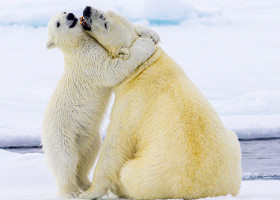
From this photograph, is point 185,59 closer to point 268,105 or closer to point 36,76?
point 36,76

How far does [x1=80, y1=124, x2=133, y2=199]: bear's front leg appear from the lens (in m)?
3.36

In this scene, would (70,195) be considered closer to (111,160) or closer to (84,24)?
(111,160)

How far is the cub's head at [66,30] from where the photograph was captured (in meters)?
3.70

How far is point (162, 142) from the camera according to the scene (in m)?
3.17

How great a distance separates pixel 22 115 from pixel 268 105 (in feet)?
16.6

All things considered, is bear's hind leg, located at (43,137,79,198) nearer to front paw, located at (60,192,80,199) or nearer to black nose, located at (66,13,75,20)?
front paw, located at (60,192,80,199)

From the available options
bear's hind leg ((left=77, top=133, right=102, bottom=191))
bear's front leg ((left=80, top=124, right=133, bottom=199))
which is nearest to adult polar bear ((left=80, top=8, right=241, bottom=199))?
bear's front leg ((left=80, top=124, right=133, bottom=199))

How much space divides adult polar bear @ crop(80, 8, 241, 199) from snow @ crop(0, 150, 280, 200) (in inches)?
8.6

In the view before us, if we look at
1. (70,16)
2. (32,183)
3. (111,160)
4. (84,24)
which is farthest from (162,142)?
(32,183)

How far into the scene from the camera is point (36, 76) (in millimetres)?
13711

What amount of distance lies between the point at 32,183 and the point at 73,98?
138cm

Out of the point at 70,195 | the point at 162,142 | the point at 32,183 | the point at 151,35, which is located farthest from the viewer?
the point at 32,183

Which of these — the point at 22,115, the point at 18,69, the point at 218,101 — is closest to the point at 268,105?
the point at 218,101

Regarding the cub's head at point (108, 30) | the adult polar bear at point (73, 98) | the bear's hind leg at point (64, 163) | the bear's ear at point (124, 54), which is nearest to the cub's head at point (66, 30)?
the adult polar bear at point (73, 98)
